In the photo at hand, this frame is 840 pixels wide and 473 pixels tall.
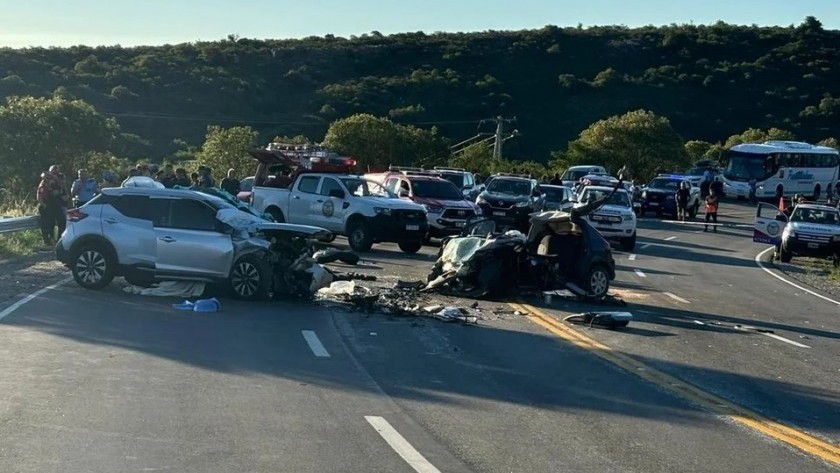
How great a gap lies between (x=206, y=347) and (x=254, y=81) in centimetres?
7714

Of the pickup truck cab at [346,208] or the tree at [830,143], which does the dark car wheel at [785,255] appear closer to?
Result: the pickup truck cab at [346,208]

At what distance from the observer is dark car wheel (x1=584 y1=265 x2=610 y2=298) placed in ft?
63.4

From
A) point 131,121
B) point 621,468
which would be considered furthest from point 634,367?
point 131,121

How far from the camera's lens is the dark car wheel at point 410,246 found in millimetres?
28625

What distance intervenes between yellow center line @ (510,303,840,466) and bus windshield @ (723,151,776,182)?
5211cm

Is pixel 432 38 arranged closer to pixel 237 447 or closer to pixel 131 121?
pixel 131 121

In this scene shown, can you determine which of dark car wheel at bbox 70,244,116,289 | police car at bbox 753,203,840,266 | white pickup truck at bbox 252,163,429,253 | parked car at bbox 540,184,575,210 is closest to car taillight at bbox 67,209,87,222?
dark car wheel at bbox 70,244,116,289

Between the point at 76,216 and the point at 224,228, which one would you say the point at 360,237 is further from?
the point at 76,216

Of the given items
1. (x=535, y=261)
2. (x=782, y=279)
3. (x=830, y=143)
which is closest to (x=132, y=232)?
(x=535, y=261)

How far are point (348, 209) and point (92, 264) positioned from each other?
11238 mm

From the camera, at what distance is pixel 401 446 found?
8570 millimetres

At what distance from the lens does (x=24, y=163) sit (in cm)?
4250

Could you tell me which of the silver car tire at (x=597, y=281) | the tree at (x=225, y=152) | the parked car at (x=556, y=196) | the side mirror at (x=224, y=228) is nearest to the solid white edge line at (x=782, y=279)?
the parked car at (x=556, y=196)

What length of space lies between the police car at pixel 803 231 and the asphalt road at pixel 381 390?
15383mm
